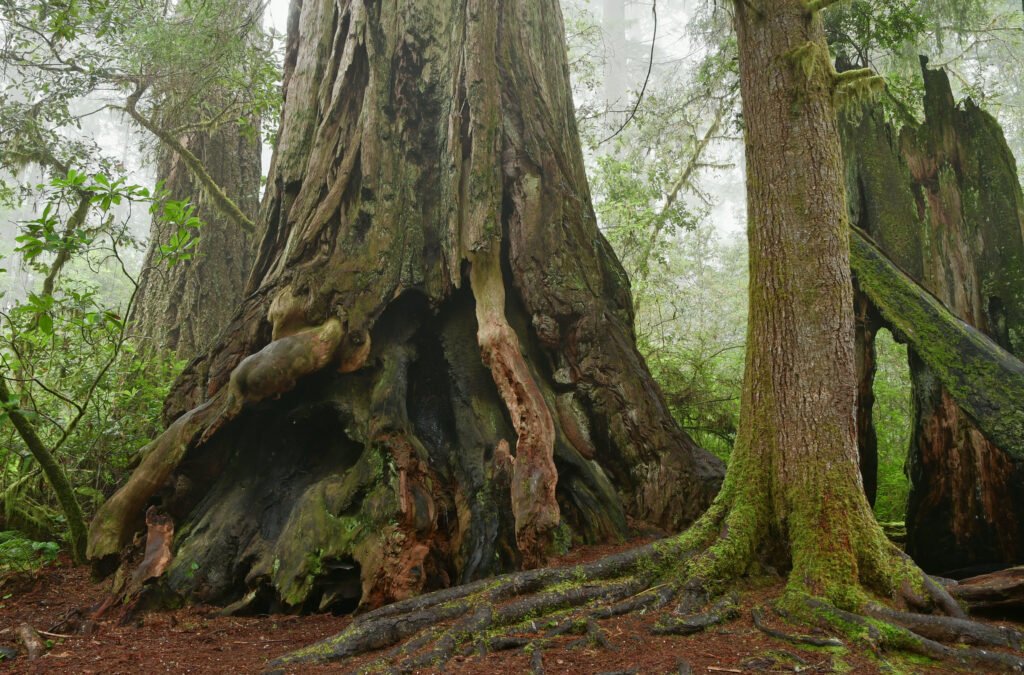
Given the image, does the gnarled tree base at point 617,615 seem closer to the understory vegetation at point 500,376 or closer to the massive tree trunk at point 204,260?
the understory vegetation at point 500,376

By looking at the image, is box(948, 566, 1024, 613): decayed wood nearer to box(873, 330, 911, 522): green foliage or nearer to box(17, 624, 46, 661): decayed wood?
box(873, 330, 911, 522): green foliage

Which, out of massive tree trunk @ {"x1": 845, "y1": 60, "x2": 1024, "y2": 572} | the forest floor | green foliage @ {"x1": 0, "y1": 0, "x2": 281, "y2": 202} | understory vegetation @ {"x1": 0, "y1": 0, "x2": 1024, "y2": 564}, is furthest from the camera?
green foliage @ {"x1": 0, "y1": 0, "x2": 281, "y2": 202}

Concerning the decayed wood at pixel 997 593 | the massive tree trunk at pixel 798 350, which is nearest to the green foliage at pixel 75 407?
the massive tree trunk at pixel 798 350

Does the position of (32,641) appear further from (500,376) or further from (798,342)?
(798,342)

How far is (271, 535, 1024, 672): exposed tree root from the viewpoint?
271 centimetres

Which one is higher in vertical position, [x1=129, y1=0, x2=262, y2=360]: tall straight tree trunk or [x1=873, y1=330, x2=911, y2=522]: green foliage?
[x1=129, y1=0, x2=262, y2=360]: tall straight tree trunk

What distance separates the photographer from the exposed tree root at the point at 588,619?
271 centimetres

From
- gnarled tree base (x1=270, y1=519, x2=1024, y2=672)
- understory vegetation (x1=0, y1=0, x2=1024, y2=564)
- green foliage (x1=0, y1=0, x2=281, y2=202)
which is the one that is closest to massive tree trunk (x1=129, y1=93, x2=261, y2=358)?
understory vegetation (x1=0, y1=0, x2=1024, y2=564)

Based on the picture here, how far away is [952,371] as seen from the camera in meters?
4.07

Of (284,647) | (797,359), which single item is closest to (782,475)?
(797,359)

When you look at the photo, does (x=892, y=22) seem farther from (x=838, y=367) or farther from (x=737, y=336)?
(x=737, y=336)

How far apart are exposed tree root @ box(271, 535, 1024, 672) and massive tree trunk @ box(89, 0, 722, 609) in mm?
590

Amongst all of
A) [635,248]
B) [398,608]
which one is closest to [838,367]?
[398,608]

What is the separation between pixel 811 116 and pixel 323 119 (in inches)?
153
